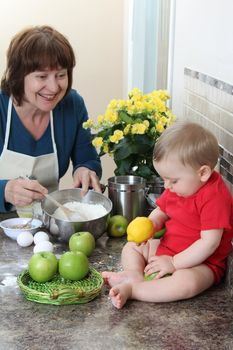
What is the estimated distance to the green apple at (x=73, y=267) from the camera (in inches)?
A: 48.1

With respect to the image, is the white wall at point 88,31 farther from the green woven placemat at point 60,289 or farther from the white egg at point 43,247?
the green woven placemat at point 60,289

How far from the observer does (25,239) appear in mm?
1452

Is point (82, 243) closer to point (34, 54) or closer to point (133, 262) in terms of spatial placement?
point (133, 262)

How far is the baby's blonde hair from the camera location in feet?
3.78

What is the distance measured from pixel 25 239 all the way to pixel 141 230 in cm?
34

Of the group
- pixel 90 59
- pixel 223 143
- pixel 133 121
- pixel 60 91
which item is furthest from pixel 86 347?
pixel 90 59

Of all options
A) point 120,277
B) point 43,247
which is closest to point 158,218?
point 120,277

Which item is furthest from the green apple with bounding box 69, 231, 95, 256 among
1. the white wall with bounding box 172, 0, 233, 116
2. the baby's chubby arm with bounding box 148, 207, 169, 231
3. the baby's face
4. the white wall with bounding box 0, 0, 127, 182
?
the white wall with bounding box 0, 0, 127, 182

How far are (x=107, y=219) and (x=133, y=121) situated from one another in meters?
0.33

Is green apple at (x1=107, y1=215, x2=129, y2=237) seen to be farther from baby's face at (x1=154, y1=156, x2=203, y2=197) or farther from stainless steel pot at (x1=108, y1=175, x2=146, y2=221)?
baby's face at (x1=154, y1=156, x2=203, y2=197)

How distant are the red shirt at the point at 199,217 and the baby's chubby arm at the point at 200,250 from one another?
17 mm

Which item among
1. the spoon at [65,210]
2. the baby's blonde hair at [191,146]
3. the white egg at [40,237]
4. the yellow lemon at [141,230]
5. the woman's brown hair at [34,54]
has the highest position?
the woman's brown hair at [34,54]

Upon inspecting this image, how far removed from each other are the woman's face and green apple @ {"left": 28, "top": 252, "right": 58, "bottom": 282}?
Result: 0.69m

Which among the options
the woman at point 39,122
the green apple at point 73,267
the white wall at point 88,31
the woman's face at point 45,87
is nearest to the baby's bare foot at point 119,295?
the green apple at point 73,267
